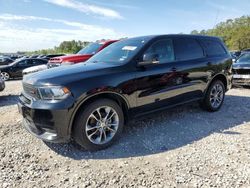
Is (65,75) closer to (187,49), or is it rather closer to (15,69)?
(187,49)

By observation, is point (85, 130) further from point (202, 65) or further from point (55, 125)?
point (202, 65)

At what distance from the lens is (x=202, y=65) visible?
5668 mm

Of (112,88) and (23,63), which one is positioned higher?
(112,88)

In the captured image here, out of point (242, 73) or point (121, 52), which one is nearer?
point (121, 52)

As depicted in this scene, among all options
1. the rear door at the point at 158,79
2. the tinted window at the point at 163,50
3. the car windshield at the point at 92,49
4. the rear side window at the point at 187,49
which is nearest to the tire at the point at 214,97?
the rear side window at the point at 187,49

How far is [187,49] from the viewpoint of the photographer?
18.0 ft

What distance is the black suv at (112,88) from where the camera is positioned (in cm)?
375

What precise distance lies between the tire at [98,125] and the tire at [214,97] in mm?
2593

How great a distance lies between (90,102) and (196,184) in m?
1.86

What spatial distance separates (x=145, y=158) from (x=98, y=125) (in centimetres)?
88

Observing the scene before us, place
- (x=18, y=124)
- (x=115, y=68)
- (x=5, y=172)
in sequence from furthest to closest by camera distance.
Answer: (x=18, y=124) < (x=115, y=68) < (x=5, y=172)

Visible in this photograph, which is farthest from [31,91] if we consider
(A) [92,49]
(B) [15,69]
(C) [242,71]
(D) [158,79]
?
(B) [15,69]

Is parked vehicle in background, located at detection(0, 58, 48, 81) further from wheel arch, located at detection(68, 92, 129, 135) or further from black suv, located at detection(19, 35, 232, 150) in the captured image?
wheel arch, located at detection(68, 92, 129, 135)

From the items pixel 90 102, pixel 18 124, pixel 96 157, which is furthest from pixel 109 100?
pixel 18 124
